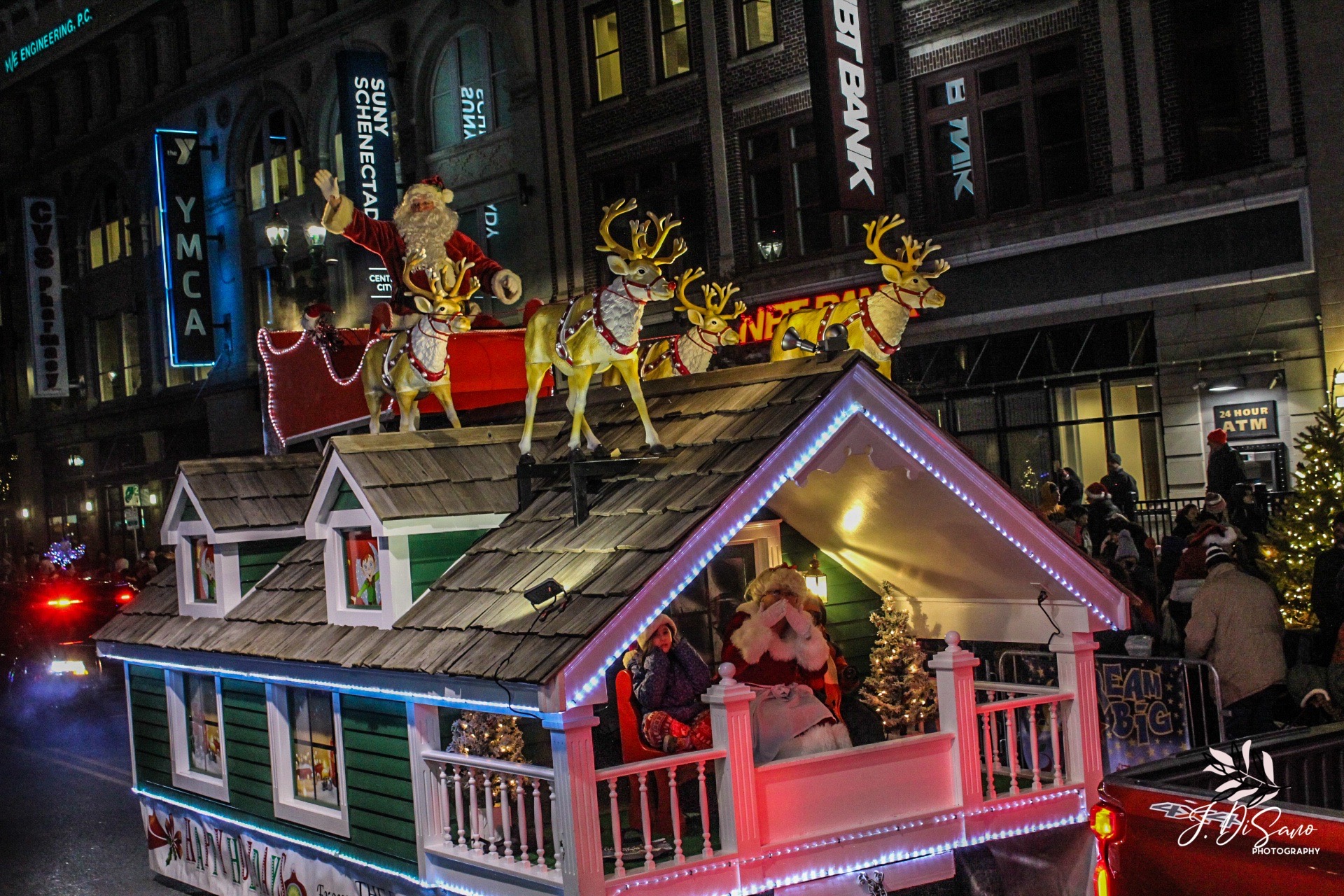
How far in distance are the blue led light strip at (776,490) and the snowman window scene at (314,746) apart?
10.5 ft

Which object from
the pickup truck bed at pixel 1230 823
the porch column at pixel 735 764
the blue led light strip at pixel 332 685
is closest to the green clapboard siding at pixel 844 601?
the porch column at pixel 735 764

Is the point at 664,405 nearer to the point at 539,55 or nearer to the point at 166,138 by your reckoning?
the point at 539,55

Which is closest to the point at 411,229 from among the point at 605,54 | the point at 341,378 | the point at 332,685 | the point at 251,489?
the point at 341,378

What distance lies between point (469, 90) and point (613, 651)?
82.0 feet

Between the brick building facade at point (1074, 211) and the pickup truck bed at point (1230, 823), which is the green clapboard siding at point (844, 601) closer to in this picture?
the pickup truck bed at point (1230, 823)

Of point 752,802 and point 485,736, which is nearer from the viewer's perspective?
point 752,802

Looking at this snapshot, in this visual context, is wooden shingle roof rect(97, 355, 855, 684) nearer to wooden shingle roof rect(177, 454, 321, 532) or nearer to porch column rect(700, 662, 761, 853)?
wooden shingle roof rect(177, 454, 321, 532)

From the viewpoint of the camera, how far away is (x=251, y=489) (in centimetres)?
1235

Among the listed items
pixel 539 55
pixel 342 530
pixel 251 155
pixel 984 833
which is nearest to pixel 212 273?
pixel 251 155

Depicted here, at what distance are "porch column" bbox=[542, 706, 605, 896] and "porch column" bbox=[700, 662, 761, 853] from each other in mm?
832

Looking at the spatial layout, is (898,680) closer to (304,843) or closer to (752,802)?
(752,802)

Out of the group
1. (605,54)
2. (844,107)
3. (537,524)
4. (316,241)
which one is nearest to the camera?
(537,524)

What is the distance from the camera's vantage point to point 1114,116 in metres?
20.7

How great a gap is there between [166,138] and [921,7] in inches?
838
